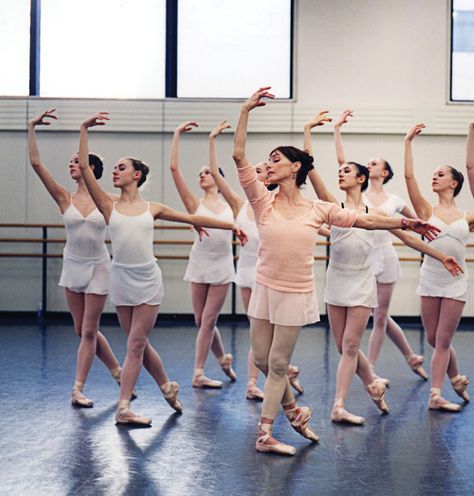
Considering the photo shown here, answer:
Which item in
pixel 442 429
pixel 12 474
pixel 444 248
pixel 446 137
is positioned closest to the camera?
pixel 12 474

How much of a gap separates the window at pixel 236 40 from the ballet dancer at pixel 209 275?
155 inches

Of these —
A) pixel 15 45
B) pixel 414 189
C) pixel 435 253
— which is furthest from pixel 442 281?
pixel 15 45

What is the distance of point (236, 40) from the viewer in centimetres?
983

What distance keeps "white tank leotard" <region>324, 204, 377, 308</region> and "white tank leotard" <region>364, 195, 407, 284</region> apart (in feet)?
3.79

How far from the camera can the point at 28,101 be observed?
9836 mm

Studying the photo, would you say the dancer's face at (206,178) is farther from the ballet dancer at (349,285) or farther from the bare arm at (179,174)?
the ballet dancer at (349,285)

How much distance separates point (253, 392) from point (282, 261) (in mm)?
1583

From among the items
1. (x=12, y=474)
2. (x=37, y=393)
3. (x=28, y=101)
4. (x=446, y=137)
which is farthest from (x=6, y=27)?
(x=12, y=474)

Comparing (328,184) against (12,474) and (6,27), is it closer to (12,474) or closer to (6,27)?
(6,27)

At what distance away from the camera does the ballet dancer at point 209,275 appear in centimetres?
600

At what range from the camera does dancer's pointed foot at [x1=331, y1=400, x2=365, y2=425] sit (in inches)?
192

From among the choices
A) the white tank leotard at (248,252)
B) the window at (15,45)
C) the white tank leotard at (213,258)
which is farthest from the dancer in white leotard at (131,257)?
the window at (15,45)

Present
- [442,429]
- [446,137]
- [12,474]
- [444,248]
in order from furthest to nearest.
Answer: [446,137], [444,248], [442,429], [12,474]

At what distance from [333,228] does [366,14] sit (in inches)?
209
